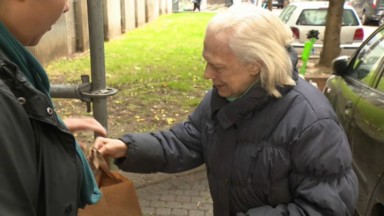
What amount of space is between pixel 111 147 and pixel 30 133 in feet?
3.11

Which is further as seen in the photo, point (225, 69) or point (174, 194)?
point (174, 194)

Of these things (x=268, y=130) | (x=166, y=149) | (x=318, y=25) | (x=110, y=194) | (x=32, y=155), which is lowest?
(x=318, y=25)

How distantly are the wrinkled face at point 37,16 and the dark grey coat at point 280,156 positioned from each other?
791 mm

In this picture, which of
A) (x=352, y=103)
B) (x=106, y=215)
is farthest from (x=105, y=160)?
(x=352, y=103)

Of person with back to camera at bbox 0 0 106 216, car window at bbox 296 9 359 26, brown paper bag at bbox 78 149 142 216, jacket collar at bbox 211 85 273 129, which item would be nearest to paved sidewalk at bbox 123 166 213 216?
brown paper bag at bbox 78 149 142 216

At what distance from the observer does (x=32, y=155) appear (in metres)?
1.21

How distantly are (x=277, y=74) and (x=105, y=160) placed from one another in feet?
2.97

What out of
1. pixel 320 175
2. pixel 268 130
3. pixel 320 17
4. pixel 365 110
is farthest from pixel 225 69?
pixel 320 17

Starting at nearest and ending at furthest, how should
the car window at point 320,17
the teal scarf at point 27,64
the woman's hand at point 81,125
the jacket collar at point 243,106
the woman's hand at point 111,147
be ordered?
the teal scarf at point 27,64
the jacket collar at point 243,106
the woman's hand at point 81,125
the woman's hand at point 111,147
the car window at point 320,17

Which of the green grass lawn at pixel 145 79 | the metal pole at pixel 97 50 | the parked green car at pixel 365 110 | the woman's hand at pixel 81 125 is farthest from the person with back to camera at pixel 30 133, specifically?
the green grass lawn at pixel 145 79

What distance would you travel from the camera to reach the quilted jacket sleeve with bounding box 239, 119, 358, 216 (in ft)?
5.47

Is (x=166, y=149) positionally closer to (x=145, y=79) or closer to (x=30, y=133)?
(x=30, y=133)

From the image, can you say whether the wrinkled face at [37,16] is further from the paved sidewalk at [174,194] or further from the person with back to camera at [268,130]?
the paved sidewalk at [174,194]

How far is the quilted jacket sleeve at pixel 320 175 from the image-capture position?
5.47ft
